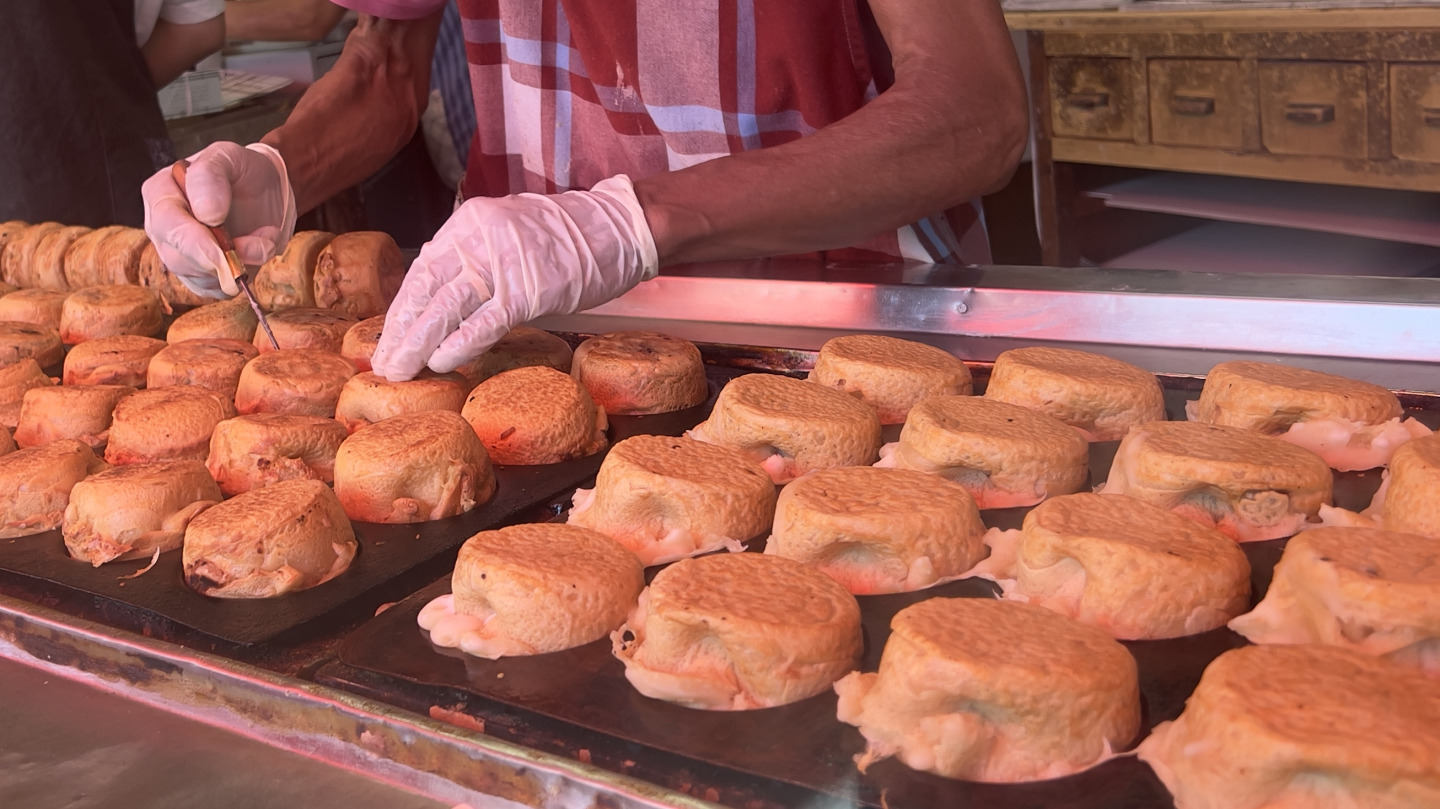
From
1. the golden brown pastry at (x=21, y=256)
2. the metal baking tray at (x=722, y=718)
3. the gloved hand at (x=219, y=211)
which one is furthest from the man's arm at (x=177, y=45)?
the metal baking tray at (x=722, y=718)

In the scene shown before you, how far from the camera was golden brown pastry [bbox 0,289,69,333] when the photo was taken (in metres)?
2.67

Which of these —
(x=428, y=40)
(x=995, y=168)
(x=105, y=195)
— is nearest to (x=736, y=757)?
(x=995, y=168)

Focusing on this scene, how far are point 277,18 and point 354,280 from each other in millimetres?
3664

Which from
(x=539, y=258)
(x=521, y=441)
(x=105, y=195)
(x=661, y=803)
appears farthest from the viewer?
(x=105, y=195)

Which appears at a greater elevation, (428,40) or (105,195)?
(428,40)

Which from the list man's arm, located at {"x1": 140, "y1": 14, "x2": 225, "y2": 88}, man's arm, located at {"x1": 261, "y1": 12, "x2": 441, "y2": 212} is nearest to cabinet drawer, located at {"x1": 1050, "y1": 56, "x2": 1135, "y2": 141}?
man's arm, located at {"x1": 261, "y1": 12, "x2": 441, "y2": 212}

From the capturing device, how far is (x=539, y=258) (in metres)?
1.93

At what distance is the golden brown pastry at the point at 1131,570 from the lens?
3.96ft

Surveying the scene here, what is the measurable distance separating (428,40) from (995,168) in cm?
188

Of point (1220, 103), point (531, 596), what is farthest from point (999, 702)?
point (1220, 103)

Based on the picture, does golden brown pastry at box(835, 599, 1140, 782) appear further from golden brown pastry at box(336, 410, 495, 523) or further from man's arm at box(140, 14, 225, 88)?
man's arm at box(140, 14, 225, 88)

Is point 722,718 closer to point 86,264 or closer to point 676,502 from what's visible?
point 676,502

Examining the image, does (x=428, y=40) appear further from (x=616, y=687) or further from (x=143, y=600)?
(x=616, y=687)

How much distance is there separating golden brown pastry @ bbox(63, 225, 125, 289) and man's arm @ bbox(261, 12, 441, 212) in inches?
18.3
